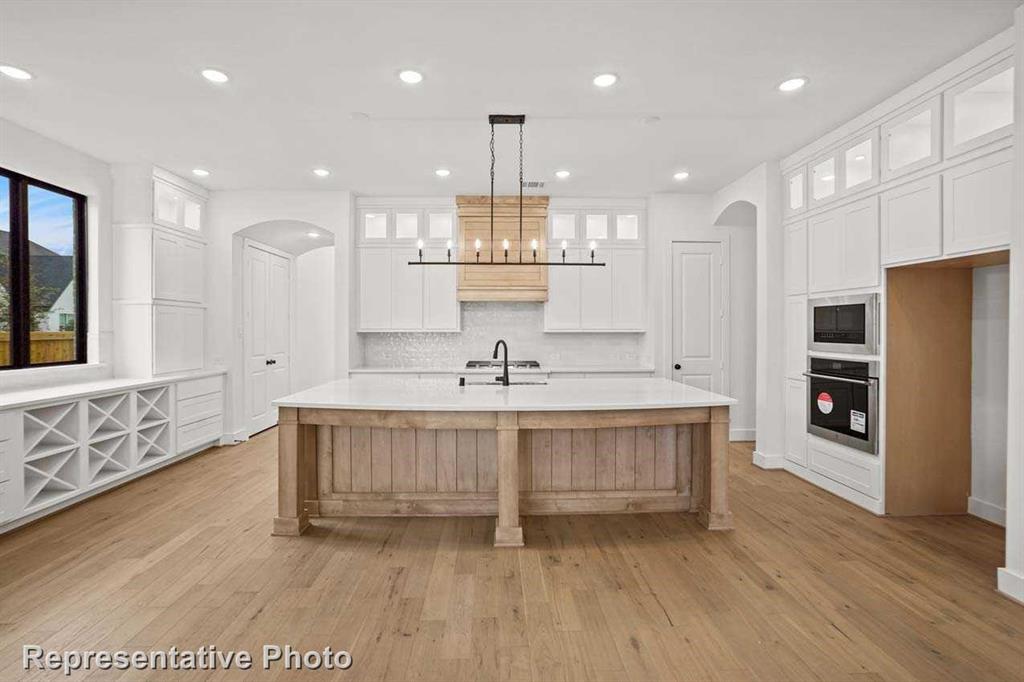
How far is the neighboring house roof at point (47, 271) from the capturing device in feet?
13.9

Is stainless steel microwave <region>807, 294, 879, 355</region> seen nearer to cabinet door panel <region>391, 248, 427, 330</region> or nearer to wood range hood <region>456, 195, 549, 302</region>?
wood range hood <region>456, 195, 549, 302</region>

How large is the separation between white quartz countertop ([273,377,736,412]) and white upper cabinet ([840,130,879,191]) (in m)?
1.99

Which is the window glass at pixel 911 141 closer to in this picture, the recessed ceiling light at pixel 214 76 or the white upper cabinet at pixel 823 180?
the white upper cabinet at pixel 823 180

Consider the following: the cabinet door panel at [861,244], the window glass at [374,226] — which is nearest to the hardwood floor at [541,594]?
the cabinet door panel at [861,244]

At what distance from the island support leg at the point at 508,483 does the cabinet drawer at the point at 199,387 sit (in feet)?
12.3

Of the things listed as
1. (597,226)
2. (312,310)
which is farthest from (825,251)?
(312,310)

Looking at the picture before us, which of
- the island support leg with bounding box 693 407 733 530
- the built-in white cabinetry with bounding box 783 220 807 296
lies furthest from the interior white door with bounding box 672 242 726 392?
the island support leg with bounding box 693 407 733 530

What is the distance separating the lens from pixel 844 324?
4.23 meters

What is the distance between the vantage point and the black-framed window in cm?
423

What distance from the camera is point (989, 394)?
12.4ft

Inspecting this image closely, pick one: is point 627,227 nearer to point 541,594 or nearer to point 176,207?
point 541,594

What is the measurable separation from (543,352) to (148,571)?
15.1 ft

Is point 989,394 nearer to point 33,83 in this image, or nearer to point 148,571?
point 148,571

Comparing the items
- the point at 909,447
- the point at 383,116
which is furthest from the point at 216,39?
the point at 909,447
